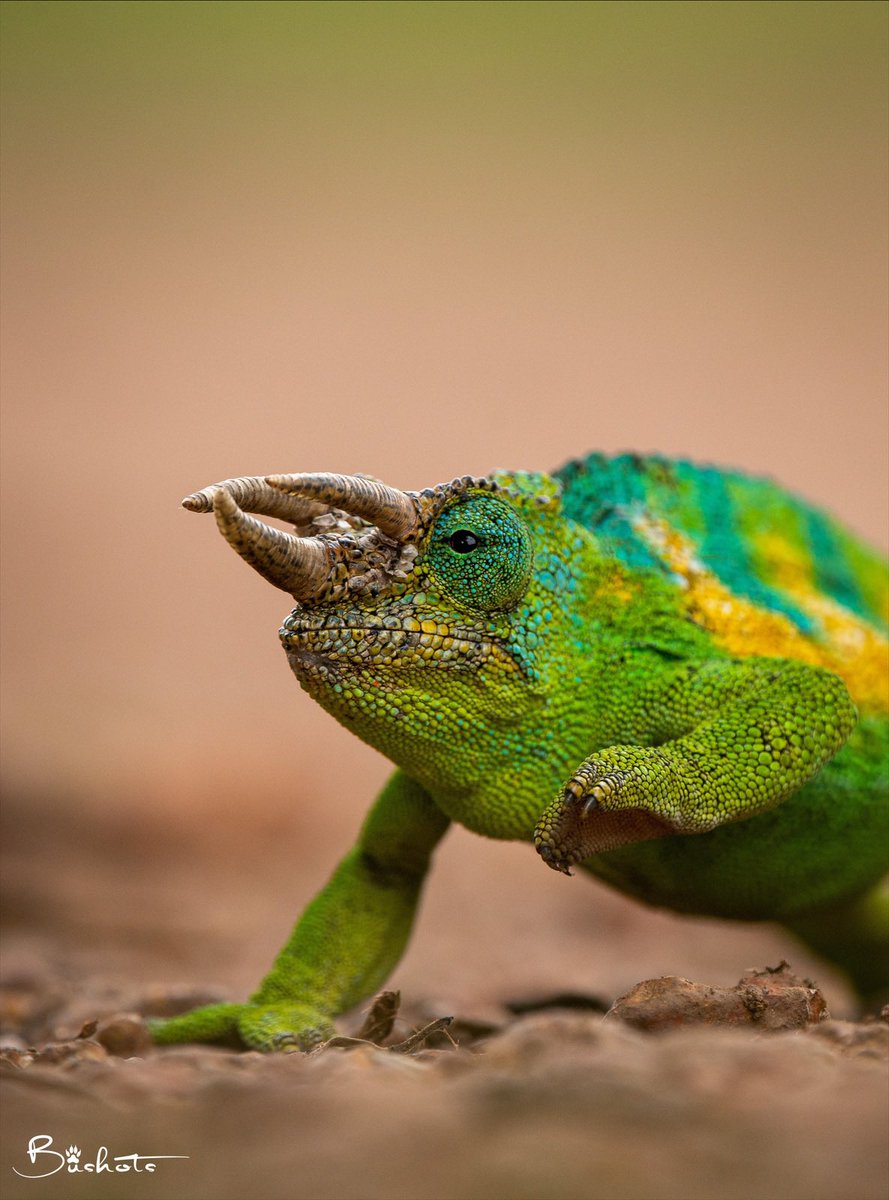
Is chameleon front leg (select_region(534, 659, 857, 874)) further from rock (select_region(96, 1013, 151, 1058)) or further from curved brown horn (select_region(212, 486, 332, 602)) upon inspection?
rock (select_region(96, 1013, 151, 1058))

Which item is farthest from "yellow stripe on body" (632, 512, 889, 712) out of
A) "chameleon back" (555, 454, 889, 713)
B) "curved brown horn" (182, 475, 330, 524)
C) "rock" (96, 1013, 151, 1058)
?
"rock" (96, 1013, 151, 1058)

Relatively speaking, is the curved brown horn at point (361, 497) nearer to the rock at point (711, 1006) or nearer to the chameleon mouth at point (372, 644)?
the chameleon mouth at point (372, 644)

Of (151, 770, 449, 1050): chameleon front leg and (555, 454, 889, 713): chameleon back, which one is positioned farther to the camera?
(151, 770, 449, 1050): chameleon front leg

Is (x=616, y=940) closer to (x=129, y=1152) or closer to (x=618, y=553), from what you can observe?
(x=618, y=553)

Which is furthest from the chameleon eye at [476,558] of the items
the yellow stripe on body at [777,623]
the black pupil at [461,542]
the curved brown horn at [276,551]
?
the yellow stripe on body at [777,623]

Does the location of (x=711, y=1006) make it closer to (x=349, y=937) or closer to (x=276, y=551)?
(x=276, y=551)

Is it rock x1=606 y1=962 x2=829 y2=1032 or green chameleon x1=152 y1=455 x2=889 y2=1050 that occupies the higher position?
green chameleon x1=152 y1=455 x2=889 y2=1050

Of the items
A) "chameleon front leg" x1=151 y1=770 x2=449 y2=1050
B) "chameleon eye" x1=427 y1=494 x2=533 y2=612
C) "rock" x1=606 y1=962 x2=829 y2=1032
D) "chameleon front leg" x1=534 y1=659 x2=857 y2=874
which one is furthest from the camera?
"chameleon front leg" x1=151 y1=770 x2=449 y2=1050
